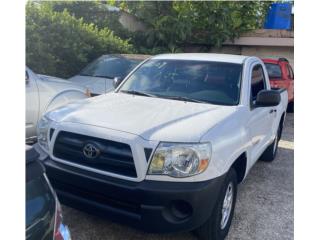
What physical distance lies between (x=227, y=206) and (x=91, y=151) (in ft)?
4.65

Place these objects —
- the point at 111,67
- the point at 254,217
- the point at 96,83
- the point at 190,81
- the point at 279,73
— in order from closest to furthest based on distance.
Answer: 1. the point at 254,217
2. the point at 190,81
3. the point at 96,83
4. the point at 111,67
5. the point at 279,73

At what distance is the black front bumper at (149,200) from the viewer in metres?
2.57

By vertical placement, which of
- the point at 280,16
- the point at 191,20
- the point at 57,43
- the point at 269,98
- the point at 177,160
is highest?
the point at 280,16

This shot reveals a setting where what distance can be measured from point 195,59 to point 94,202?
2.26 m

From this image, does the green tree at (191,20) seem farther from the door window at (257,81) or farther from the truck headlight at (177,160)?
the truck headlight at (177,160)

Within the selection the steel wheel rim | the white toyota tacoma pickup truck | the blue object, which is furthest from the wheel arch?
the blue object

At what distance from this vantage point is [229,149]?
295cm

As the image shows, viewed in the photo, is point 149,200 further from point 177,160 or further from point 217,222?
point 217,222

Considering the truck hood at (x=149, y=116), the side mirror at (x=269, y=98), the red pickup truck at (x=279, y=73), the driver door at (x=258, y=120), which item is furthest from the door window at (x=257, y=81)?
the red pickup truck at (x=279, y=73)

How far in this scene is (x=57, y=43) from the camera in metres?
8.20

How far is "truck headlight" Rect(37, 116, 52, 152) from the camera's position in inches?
125

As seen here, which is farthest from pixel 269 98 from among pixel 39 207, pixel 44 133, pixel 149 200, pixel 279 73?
pixel 279 73

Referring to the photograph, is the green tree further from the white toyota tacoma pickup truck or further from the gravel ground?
the white toyota tacoma pickup truck

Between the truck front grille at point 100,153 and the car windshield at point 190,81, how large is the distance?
1245mm
